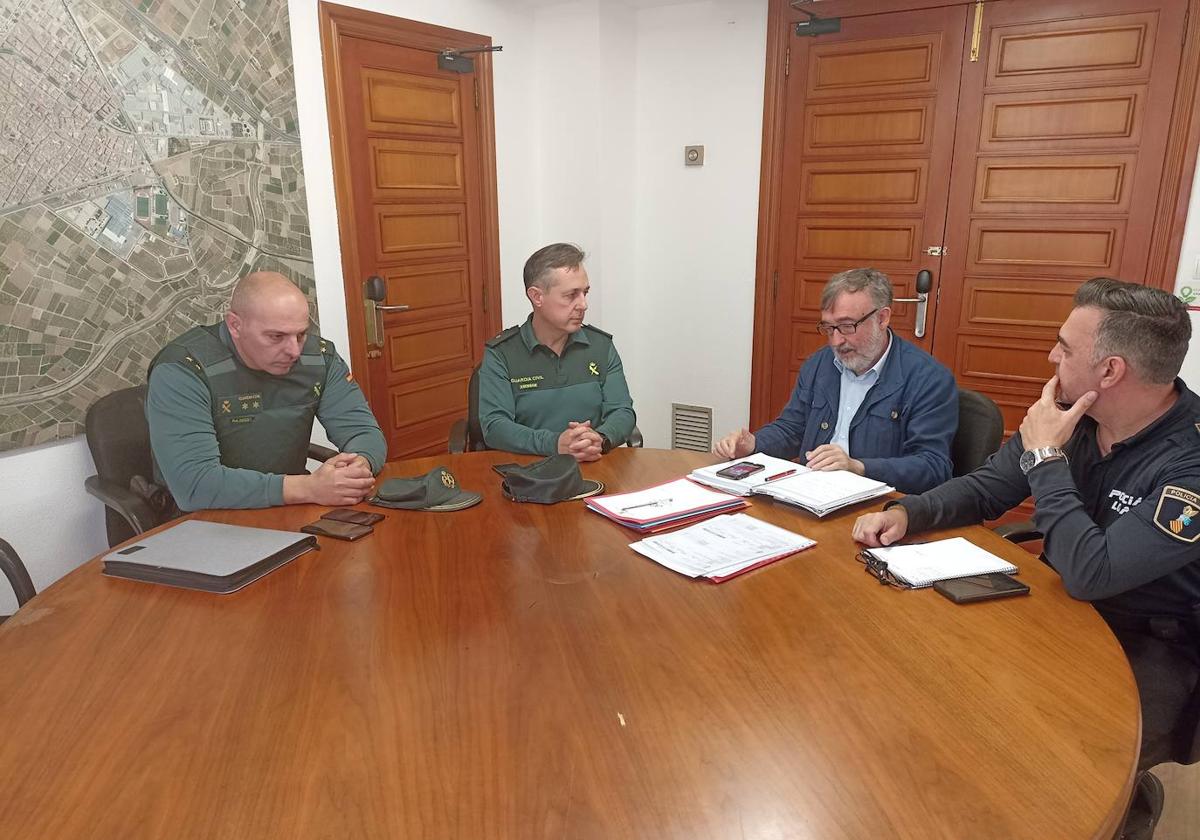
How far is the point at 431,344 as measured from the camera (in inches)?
147

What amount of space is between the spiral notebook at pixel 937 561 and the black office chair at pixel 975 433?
606mm

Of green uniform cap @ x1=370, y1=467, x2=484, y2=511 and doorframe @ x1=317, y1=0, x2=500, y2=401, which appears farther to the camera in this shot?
doorframe @ x1=317, y1=0, x2=500, y2=401

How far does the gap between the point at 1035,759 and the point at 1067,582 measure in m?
0.52

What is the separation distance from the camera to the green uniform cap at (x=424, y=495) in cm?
180

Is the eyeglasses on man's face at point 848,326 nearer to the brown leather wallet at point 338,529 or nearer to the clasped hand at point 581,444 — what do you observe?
the clasped hand at point 581,444

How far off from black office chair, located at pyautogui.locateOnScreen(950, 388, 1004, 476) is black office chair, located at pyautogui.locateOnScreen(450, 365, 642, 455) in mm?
982

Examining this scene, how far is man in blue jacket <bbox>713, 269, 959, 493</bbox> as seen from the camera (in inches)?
81.9

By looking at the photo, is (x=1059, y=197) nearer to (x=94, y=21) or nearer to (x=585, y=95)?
(x=585, y=95)

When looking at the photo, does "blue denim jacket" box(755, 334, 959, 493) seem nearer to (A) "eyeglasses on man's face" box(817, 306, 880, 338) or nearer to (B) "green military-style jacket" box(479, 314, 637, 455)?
(A) "eyeglasses on man's face" box(817, 306, 880, 338)

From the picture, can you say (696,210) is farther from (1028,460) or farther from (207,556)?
(207,556)

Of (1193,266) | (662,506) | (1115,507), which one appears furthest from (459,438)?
(1193,266)

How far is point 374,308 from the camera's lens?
11.1 feet

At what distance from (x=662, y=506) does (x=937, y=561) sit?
23.0 inches

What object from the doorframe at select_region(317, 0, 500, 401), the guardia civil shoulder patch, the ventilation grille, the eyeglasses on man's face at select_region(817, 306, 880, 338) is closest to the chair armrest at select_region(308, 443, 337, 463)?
the doorframe at select_region(317, 0, 500, 401)
